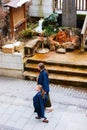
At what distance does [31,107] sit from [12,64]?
2529 millimetres

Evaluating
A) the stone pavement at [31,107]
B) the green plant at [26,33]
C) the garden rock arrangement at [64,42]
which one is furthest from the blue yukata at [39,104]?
the green plant at [26,33]

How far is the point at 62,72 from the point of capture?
1332 centimetres

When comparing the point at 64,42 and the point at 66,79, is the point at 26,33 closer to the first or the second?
the point at 64,42

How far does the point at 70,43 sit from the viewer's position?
14.7m

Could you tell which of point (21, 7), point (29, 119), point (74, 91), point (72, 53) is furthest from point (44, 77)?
point (21, 7)

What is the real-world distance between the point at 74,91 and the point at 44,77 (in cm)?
221

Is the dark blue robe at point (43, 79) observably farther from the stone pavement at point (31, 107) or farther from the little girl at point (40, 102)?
the stone pavement at point (31, 107)

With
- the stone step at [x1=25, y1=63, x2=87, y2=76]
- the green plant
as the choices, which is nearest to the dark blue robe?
the stone step at [x1=25, y1=63, x2=87, y2=76]

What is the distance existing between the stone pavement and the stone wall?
10.2 inches

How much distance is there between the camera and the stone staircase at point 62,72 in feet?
42.5

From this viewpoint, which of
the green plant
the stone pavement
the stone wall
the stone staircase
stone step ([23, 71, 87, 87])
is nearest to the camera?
the stone pavement

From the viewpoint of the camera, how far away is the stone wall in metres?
13.4

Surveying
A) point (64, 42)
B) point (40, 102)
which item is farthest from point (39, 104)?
point (64, 42)

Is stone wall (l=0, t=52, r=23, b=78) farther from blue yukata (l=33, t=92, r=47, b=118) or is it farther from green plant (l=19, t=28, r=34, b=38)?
blue yukata (l=33, t=92, r=47, b=118)
